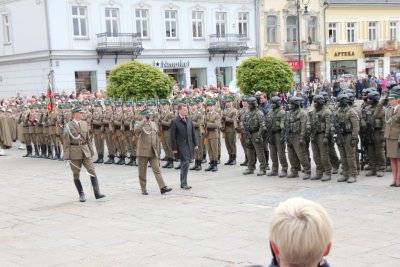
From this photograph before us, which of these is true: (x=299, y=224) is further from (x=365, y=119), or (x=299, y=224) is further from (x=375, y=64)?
(x=375, y=64)

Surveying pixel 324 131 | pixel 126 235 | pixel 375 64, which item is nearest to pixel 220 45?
pixel 375 64

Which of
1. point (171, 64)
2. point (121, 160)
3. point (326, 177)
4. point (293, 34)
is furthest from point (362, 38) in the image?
point (326, 177)

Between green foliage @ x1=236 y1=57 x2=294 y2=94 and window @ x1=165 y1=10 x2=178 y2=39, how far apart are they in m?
14.4

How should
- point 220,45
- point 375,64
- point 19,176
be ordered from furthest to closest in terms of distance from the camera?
point 375,64, point 220,45, point 19,176

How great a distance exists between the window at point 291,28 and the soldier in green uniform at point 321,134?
110 feet

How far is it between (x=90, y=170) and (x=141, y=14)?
1036 inches

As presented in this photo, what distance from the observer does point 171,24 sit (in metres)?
38.2

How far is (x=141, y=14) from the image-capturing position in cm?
3675

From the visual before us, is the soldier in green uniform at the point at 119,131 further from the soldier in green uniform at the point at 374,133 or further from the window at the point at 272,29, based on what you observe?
the window at the point at 272,29

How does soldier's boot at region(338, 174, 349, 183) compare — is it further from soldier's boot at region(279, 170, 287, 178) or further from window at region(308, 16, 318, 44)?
window at region(308, 16, 318, 44)

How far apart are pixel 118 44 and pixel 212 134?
20445 mm

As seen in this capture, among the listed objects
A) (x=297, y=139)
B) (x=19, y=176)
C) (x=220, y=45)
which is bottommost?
(x=19, y=176)

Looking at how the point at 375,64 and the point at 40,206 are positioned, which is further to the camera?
the point at 375,64

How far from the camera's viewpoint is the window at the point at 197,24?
1555 inches
